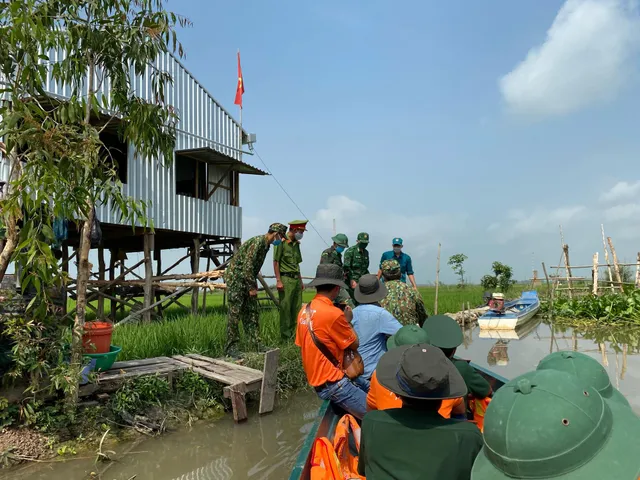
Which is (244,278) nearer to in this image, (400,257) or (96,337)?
(96,337)

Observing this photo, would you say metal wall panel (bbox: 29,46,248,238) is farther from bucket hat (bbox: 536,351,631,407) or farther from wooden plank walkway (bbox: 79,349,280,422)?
bucket hat (bbox: 536,351,631,407)

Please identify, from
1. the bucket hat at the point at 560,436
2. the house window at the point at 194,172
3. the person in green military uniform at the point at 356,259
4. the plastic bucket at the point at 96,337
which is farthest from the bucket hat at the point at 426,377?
the house window at the point at 194,172

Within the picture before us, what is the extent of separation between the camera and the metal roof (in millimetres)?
11289

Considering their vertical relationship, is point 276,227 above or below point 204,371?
above

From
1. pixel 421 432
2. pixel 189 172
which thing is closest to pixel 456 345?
pixel 421 432

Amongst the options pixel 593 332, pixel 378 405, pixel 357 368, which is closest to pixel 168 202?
pixel 357 368

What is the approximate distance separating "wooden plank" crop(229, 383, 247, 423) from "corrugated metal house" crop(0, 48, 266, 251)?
5909 mm

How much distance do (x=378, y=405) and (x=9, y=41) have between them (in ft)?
12.6

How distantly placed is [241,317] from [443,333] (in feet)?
13.5

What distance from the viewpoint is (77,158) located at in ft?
13.0

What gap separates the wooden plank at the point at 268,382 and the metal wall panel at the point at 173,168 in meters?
5.80

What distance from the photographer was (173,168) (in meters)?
11.3

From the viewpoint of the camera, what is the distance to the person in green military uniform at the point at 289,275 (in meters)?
7.38

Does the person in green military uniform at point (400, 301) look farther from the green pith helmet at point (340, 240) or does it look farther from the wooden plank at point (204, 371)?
the green pith helmet at point (340, 240)
